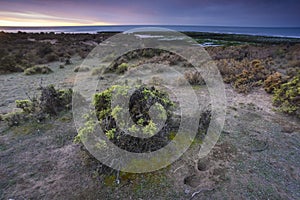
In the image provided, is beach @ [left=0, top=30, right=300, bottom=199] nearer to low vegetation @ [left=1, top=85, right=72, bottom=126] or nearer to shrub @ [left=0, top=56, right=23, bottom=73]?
low vegetation @ [left=1, top=85, right=72, bottom=126]

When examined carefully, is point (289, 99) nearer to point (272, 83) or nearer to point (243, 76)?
point (272, 83)

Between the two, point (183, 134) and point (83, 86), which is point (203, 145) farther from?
point (83, 86)

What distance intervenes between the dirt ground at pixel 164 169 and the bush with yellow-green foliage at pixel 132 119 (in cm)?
52

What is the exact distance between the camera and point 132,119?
3.20 metres

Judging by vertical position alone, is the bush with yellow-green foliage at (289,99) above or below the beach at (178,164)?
above

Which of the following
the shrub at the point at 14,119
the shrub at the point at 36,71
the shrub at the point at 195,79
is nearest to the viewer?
the shrub at the point at 14,119

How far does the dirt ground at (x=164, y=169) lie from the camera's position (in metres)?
2.74

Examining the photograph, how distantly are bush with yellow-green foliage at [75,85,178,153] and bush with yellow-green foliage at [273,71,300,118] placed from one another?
4.35 m

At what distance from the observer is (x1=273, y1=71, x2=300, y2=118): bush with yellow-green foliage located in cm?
545

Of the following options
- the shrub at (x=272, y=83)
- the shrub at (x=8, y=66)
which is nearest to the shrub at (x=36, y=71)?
the shrub at (x=8, y=66)

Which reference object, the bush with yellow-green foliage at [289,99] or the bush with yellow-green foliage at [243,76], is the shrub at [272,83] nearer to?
the bush with yellow-green foliage at [243,76]

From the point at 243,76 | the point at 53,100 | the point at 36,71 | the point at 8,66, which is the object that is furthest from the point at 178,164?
the point at 8,66

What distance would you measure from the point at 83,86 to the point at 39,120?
11.1 ft

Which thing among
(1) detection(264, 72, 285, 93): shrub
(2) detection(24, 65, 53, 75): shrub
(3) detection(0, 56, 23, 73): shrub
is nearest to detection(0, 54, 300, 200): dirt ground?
(1) detection(264, 72, 285, 93): shrub
